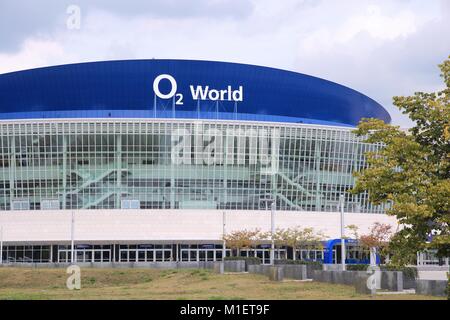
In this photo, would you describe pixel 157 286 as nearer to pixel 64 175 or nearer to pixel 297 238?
pixel 297 238

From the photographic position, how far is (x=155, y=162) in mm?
98500

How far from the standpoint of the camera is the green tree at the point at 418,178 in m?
29.4

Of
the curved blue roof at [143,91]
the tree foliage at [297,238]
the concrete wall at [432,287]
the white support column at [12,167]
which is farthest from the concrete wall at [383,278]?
the white support column at [12,167]

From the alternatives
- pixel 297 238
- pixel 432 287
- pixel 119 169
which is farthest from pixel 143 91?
pixel 432 287

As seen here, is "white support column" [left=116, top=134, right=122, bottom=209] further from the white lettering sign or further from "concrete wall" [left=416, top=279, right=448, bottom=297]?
"concrete wall" [left=416, top=279, right=448, bottom=297]

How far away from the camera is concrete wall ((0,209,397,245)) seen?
98.3 metres

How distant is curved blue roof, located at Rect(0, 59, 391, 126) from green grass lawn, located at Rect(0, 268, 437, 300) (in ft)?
111

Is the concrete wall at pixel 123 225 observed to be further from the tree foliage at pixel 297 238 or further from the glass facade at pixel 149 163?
the tree foliage at pixel 297 238

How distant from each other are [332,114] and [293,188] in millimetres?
14184

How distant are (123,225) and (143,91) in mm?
16946

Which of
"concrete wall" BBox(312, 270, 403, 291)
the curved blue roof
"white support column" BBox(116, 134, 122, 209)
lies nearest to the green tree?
"concrete wall" BBox(312, 270, 403, 291)

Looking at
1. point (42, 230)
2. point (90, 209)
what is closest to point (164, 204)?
point (90, 209)

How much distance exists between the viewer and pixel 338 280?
46.1 meters

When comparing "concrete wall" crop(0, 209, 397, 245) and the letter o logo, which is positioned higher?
the letter o logo
